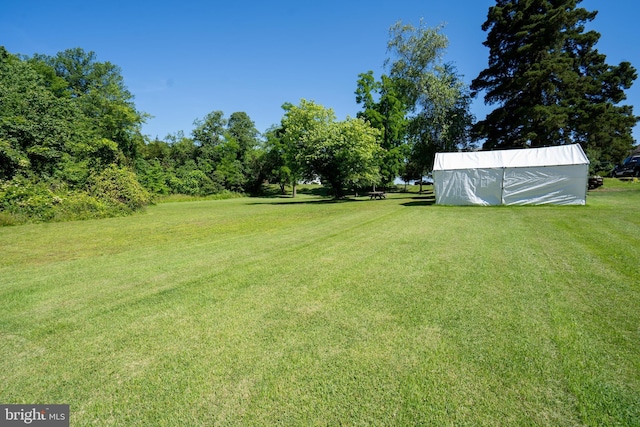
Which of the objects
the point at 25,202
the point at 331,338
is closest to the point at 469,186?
the point at 331,338

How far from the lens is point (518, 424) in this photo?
187cm

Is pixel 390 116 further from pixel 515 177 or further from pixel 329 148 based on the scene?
pixel 515 177

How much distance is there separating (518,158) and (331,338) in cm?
1793

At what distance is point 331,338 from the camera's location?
2.91 m

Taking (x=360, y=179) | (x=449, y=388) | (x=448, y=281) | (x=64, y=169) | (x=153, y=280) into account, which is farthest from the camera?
(x=360, y=179)

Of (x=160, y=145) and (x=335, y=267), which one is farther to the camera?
(x=160, y=145)

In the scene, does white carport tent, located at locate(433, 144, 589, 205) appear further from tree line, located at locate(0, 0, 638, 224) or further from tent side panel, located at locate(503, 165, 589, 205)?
tree line, located at locate(0, 0, 638, 224)

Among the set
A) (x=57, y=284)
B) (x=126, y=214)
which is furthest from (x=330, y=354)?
(x=126, y=214)

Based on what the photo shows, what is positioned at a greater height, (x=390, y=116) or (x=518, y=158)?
(x=390, y=116)

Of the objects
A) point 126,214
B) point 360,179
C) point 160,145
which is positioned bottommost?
point 126,214

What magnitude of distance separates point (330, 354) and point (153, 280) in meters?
3.64

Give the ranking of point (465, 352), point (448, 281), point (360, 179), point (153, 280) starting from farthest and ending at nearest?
point (360, 179) → point (153, 280) → point (448, 281) → point (465, 352)

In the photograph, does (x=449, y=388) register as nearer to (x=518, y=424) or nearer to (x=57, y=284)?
(x=518, y=424)

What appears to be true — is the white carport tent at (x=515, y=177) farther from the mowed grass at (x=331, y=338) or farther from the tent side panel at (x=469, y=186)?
the mowed grass at (x=331, y=338)
